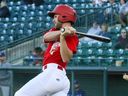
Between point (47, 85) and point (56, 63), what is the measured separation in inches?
11.0

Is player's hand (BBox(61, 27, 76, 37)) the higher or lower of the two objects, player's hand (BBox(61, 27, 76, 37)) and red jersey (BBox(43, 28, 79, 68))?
the higher

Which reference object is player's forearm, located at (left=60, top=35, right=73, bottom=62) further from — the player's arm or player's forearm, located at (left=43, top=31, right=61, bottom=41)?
player's forearm, located at (left=43, top=31, right=61, bottom=41)

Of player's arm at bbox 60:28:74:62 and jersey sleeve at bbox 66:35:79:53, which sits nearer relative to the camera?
player's arm at bbox 60:28:74:62

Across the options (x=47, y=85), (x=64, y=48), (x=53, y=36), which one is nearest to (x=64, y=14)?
(x=53, y=36)

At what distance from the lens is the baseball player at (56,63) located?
543 centimetres

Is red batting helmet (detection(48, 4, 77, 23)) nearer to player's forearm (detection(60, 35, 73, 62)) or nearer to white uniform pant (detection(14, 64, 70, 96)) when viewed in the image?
player's forearm (detection(60, 35, 73, 62))

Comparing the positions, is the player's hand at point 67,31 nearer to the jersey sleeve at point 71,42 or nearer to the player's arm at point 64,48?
the player's arm at point 64,48

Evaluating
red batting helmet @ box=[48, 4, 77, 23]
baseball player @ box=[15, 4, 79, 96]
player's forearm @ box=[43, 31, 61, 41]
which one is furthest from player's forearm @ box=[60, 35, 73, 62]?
red batting helmet @ box=[48, 4, 77, 23]

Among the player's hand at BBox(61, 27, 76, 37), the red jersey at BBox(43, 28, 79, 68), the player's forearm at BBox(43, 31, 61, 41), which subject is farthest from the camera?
the red jersey at BBox(43, 28, 79, 68)

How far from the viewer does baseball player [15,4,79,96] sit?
214 inches

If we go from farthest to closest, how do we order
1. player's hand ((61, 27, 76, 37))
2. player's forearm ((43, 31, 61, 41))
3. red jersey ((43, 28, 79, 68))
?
1. red jersey ((43, 28, 79, 68))
2. player's forearm ((43, 31, 61, 41))
3. player's hand ((61, 27, 76, 37))

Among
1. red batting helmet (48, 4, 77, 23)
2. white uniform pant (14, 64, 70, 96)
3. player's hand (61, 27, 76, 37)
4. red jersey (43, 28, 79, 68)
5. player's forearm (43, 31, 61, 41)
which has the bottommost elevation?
white uniform pant (14, 64, 70, 96)

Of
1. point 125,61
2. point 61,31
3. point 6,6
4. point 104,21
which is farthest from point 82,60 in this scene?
point 61,31

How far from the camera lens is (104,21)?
42.3 feet
